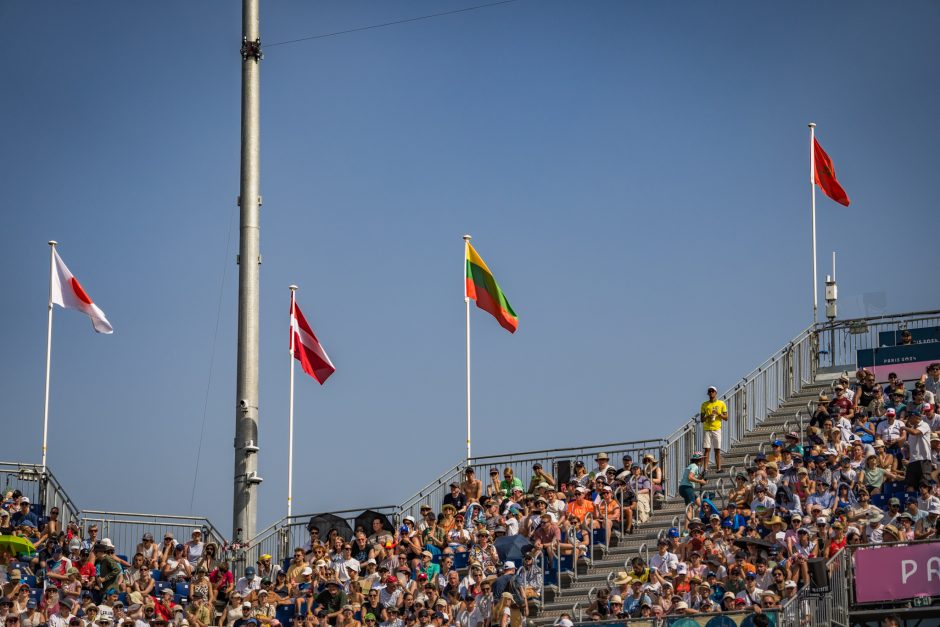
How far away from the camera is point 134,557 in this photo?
32594 millimetres

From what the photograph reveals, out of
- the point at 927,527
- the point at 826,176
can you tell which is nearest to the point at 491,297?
the point at 826,176

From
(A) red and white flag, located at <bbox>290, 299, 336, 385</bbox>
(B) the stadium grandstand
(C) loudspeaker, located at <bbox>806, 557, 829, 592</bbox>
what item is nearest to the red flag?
(B) the stadium grandstand

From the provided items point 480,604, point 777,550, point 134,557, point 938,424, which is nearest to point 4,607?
point 134,557

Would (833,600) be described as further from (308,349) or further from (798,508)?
(308,349)

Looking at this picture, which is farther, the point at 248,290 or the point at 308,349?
the point at 308,349

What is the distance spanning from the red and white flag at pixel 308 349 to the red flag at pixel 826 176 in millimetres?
11020

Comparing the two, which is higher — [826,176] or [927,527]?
[826,176]

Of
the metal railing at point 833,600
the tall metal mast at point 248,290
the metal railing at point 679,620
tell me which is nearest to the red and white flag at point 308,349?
the tall metal mast at point 248,290

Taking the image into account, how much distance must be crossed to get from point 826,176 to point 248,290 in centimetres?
1255

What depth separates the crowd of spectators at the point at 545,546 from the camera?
2673 cm

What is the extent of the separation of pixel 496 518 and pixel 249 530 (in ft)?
17.4

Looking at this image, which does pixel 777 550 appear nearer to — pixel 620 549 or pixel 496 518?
pixel 620 549

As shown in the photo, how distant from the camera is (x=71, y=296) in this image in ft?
125

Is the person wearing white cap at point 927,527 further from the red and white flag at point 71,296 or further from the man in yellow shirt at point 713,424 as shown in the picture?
the red and white flag at point 71,296
